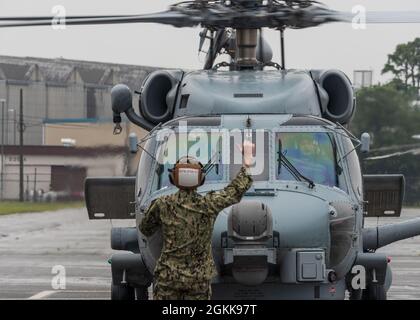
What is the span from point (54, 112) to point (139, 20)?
56.3 meters

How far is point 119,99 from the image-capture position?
10633mm

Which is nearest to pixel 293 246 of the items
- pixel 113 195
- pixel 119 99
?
pixel 119 99

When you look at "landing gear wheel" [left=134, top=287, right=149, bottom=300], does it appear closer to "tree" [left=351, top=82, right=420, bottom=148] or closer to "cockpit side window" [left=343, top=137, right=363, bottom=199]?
"cockpit side window" [left=343, top=137, right=363, bottom=199]

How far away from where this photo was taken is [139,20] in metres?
9.92

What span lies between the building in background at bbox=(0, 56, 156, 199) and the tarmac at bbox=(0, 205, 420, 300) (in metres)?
7.90

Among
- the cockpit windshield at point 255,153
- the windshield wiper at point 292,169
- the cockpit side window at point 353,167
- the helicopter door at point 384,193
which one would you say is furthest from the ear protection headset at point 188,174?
the helicopter door at point 384,193

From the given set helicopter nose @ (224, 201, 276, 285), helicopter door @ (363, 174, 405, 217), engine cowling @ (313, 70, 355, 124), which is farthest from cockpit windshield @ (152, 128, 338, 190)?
helicopter door @ (363, 174, 405, 217)

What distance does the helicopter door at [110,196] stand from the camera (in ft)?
39.7

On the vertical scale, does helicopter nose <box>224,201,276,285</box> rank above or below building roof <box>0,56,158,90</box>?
below

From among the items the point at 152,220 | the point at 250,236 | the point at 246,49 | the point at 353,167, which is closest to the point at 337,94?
the point at 246,49

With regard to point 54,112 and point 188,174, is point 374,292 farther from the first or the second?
point 54,112

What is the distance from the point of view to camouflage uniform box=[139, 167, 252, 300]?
6.71 meters

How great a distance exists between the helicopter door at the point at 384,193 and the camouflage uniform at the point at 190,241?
569 cm
